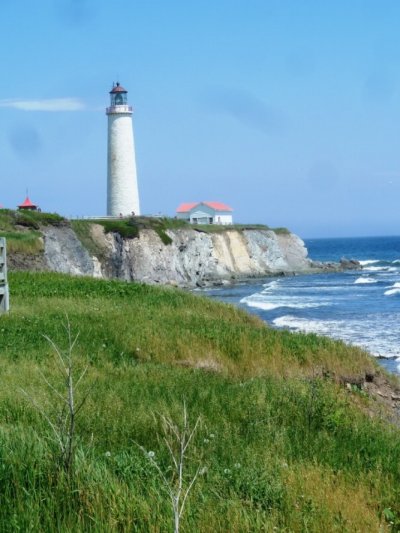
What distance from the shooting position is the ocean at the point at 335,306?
105 ft

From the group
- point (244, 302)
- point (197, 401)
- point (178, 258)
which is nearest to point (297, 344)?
point (197, 401)

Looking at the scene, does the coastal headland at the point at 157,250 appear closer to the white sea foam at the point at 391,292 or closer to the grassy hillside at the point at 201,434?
the white sea foam at the point at 391,292

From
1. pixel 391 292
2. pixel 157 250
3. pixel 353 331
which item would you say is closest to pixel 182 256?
pixel 157 250

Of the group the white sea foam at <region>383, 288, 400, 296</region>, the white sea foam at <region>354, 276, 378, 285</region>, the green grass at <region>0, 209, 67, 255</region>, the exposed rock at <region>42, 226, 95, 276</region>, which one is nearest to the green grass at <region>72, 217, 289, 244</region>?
the exposed rock at <region>42, 226, 95, 276</region>

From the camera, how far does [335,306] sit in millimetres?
48594

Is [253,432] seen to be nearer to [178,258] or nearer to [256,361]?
[256,361]

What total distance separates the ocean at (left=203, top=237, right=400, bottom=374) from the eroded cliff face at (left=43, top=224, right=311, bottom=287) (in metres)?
4.94

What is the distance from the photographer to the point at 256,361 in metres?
15.3

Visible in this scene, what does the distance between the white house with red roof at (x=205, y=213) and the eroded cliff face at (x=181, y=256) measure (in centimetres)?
A: 823

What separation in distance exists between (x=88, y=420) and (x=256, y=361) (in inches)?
247

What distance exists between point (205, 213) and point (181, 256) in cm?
2648

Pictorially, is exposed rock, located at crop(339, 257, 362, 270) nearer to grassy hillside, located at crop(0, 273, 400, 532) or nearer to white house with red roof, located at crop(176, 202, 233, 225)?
white house with red roof, located at crop(176, 202, 233, 225)

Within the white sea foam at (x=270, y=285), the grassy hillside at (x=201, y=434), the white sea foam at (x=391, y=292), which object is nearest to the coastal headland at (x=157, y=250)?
the white sea foam at (x=270, y=285)

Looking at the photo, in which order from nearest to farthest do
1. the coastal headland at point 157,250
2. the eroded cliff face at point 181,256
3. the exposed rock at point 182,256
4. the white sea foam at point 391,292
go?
the coastal headland at point 157,250
the exposed rock at point 182,256
the eroded cliff face at point 181,256
the white sea foam at point 391,292
